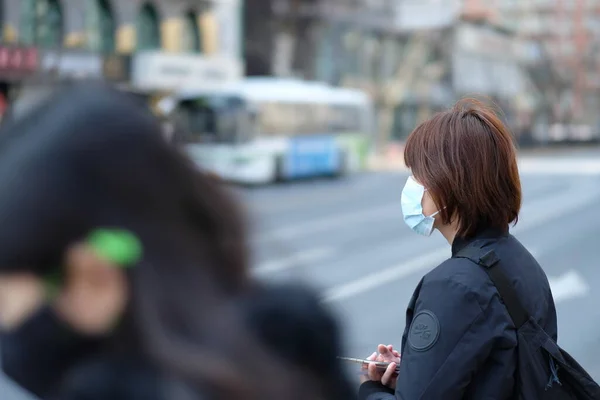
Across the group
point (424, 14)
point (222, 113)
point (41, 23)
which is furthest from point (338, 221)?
point (424, 14)

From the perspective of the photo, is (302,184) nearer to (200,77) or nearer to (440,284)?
(200,77)

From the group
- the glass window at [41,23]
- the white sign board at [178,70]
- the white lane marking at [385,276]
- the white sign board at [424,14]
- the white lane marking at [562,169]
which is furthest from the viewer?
the white sign board at [424,14]

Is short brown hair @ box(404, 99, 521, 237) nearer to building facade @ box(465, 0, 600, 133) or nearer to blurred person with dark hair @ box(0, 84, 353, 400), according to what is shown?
blurred person with dark hair @ box(0, 84, 353, 400)

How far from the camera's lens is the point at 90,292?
936mm

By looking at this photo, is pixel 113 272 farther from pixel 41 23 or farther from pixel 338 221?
pixel 41 23

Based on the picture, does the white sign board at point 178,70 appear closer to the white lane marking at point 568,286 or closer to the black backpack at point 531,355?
the white lane marking at point 568,286

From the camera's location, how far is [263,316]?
101 cm

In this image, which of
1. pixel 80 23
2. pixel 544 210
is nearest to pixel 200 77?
pixel 80 23

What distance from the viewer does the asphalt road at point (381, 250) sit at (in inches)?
53.5

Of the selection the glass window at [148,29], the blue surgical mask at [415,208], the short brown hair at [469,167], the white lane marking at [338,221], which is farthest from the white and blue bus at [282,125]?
the short brown hair at [469,167]

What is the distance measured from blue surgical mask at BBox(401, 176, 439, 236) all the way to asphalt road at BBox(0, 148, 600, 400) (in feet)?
1.22

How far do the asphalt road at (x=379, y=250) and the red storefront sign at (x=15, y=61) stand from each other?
849cm

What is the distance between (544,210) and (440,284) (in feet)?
59.1

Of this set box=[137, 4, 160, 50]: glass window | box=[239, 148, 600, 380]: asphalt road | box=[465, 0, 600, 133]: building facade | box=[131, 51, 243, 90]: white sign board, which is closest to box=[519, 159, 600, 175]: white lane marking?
box=[239, 148, 600, 380]: asphalt road
